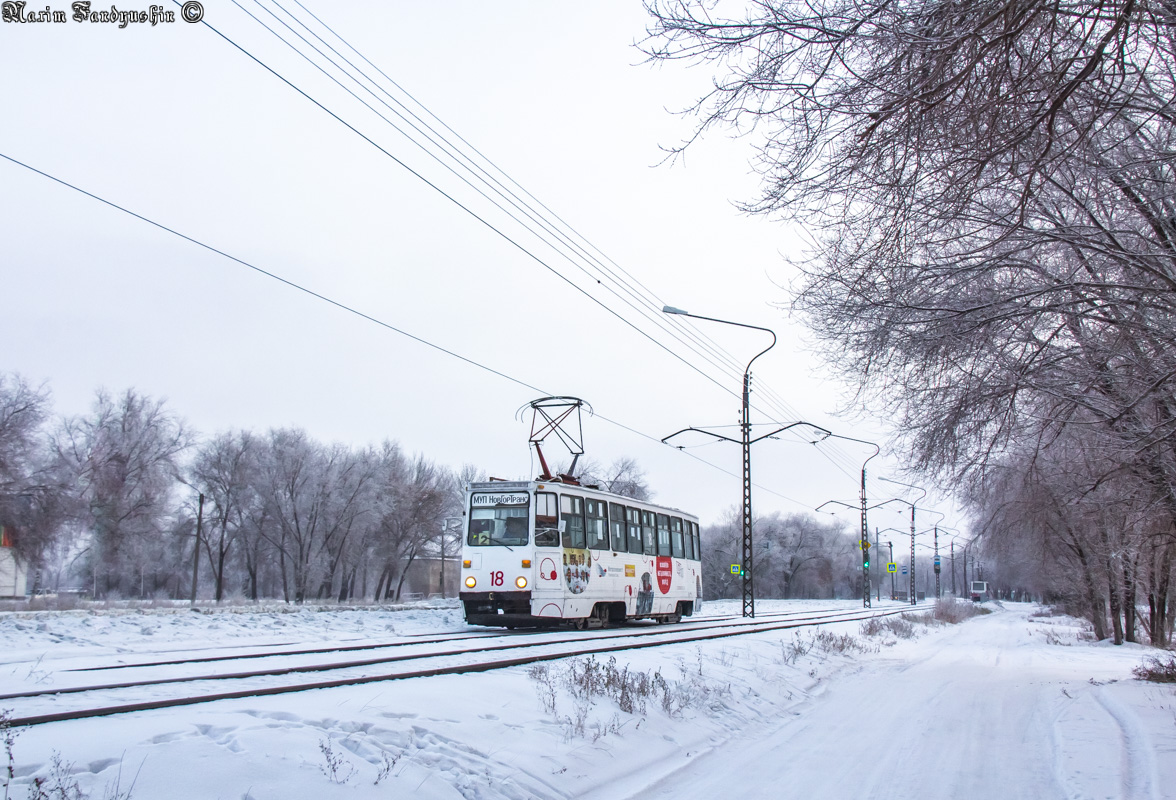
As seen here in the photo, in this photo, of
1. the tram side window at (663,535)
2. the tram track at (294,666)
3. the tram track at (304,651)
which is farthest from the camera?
the tram side window at (663,535)

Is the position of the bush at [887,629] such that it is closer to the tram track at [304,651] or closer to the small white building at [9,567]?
the tram track at [304,651]

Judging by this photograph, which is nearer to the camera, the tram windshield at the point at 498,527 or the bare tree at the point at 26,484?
the tram windshield at the point at 498,527

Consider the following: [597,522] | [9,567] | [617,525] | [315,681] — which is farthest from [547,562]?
[9,567]

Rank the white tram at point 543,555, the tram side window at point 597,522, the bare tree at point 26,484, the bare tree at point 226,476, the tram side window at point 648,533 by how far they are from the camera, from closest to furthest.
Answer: the white tram at point 543,555 → the tram side window at point 597,522 → the tram side window at point 648,533 → the bare tree at point 26,484 → the bare tree at point 226,476

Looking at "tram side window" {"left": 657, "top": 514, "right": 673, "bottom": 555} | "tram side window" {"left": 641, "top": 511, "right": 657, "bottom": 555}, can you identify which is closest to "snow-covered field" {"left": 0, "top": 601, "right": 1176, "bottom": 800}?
"tram side window" {"left": 641, "top": 511, "right": 657, "bottom": 555}

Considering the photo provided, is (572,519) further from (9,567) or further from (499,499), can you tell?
(9,567)

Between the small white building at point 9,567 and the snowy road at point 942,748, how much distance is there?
40.3 meters

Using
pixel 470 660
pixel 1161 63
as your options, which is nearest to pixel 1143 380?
pixel 1161 63

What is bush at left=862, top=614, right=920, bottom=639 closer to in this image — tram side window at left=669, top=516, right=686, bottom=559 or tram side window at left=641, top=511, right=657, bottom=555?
tram side window at left=669, top=516, right=686, bottom=559

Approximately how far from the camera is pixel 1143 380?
8.55 metres

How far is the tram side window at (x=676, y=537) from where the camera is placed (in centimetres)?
2746

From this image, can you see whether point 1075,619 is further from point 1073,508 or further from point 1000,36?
point 1000,36

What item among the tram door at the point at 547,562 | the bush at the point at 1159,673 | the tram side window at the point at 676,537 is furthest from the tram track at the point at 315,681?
the tram side window at the point at 676,537

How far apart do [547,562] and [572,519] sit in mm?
1370
